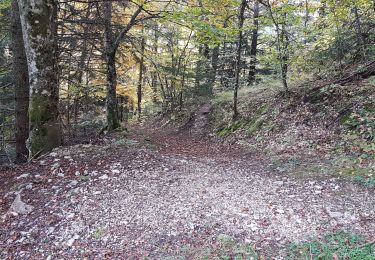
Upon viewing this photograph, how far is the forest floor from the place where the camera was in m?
3.85

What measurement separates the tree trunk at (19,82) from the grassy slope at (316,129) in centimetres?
680

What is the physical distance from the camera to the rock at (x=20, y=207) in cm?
452

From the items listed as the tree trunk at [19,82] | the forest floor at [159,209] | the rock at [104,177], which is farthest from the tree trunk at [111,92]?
the rock at [104,177]

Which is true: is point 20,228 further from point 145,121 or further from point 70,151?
point 145,121

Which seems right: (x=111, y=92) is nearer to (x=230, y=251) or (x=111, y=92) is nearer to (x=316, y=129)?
(x=316, y=129)

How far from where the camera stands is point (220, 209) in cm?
470

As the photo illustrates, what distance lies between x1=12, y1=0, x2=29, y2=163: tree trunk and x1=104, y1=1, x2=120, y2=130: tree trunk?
264 cm

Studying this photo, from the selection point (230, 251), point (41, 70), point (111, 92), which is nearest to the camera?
point (230, 251)

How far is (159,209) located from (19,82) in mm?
5899

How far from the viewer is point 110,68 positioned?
985cm

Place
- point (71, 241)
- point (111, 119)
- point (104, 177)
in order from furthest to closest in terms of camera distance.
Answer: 1. point (111, 119)
2. point (104, 177)
3. point (71, 241)

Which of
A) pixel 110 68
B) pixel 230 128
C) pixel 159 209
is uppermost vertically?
pixel 110 68

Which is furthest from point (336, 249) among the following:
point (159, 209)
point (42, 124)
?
point (42, 124)

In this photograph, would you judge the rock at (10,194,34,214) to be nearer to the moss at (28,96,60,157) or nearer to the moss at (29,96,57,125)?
the moss at (28,96,60,157)
